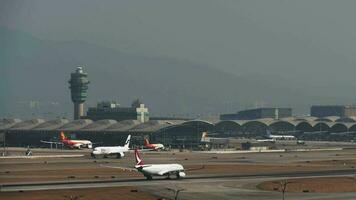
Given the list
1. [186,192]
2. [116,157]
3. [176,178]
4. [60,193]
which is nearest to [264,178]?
[176,178]

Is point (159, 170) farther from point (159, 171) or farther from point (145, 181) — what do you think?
point (145, 181)

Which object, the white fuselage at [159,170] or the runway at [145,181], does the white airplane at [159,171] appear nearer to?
the white fuselage at [159,170]

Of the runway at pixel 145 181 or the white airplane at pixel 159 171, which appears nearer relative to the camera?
the runway at pixel 145 181

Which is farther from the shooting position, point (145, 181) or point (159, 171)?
point (159, 171)

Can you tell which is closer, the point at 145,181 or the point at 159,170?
the point at 145,181

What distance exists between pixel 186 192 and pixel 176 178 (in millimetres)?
22611

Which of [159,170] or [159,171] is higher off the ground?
[159,170]

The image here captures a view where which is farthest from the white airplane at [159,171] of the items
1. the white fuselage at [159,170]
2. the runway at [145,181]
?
the runway at [145,181]

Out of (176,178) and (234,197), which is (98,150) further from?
(234,197)

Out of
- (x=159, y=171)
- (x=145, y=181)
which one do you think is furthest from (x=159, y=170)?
(x=145, y=181)

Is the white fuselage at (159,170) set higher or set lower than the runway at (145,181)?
higher

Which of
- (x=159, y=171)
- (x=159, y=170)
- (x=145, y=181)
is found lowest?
(x=145, y=181)

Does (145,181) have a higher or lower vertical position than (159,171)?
lower

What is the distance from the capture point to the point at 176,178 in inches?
4811
